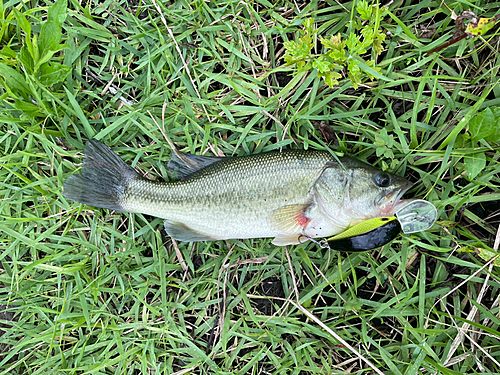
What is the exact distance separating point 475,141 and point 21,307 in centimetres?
465

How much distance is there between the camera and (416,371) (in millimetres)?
2791

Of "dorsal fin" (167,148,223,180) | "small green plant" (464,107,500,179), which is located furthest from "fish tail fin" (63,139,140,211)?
"small green plant" (464,107,500,179)

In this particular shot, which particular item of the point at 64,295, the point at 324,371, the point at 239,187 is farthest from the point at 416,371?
the point at 64,295

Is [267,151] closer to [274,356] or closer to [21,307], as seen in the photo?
[274,356]

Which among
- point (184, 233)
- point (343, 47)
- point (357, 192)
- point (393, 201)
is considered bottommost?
point (184, 233)

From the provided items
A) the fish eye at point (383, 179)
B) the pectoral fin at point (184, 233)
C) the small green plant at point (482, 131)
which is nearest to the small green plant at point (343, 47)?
the fish eye at point (383, 179)

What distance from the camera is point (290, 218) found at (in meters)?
2.76

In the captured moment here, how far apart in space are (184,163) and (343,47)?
1825 mm

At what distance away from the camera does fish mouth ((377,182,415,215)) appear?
266 centimetres

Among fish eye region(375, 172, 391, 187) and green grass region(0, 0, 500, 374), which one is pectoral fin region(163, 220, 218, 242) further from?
fish eye region(375, 172, 391, 187)

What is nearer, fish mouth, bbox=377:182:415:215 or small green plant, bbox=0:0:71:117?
fish mouth, bbox=377:182:415:215

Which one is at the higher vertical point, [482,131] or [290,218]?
[482,131]

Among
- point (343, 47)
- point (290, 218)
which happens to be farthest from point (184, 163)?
point (343, 47)

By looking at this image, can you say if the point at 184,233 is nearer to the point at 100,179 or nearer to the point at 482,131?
the point at 100,179
